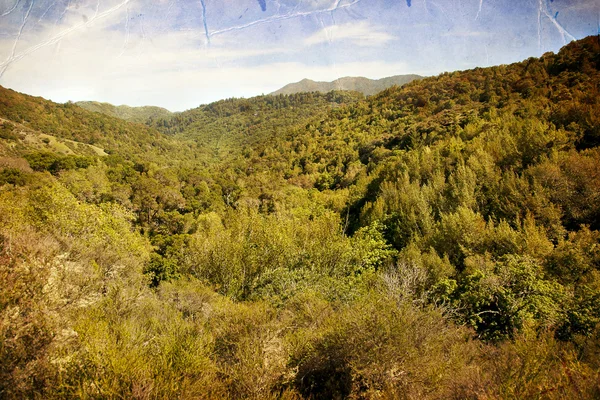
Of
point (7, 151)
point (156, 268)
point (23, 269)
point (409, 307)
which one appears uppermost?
point (7, 151)

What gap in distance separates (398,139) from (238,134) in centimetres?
13551

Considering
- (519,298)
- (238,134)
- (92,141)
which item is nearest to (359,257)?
(519,298)

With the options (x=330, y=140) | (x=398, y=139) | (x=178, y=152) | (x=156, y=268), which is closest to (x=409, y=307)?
(x=156, y=268)

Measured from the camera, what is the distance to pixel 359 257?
841 inches

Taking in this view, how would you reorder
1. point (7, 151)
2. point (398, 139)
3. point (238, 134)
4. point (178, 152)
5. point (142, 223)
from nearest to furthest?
point (142, 223) → point (7, 151) → point (398, 139) → point (178, 152) → point (238, 134)

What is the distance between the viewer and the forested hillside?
7.24 meters

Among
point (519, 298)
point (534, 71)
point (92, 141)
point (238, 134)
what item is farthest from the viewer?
point (238, 134)

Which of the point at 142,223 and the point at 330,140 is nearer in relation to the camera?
the point at 142,223

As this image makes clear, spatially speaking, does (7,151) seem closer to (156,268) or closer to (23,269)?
(156,268)

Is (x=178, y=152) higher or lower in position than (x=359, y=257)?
higher

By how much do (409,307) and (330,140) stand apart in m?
85.0

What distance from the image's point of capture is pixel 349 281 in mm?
16953

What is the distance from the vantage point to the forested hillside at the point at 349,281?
7.24 m

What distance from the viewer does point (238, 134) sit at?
595ft
